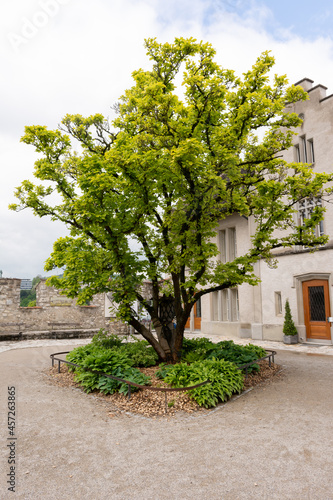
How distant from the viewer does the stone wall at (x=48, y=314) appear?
18.4m

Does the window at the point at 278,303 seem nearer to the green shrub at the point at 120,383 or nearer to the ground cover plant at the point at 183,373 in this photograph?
the ground cover plant at the point at 183,373

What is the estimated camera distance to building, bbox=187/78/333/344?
15312mm

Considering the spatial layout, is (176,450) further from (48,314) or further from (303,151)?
(48,314)

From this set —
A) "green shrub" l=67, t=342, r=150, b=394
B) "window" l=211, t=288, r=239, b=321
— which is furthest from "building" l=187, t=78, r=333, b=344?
"green shrub" l=67, t=342, r=150, b=394

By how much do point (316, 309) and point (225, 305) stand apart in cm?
569

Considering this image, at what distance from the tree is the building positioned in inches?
275

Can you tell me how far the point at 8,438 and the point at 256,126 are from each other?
850 cm

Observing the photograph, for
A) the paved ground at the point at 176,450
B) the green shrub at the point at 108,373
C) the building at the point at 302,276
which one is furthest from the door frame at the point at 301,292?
the green shrub at the point at 108,373

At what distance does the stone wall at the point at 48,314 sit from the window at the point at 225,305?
557 centimetres

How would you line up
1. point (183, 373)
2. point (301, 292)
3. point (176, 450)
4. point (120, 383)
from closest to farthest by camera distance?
point (176, 450) → point (120, 383) → point (183, 373) → point (301, 292)

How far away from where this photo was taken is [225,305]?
20219 mm

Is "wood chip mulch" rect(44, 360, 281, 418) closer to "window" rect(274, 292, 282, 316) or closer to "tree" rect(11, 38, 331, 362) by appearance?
"tree" rect(11, 38, 331, 362)

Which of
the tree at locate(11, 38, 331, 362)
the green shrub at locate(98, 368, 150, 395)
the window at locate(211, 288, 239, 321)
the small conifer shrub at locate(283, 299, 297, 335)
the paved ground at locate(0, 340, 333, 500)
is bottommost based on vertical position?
the paved ground at locate(0, 340, 333, 500)

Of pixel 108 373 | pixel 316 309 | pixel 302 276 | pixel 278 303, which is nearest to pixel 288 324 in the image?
pixel 316 309
